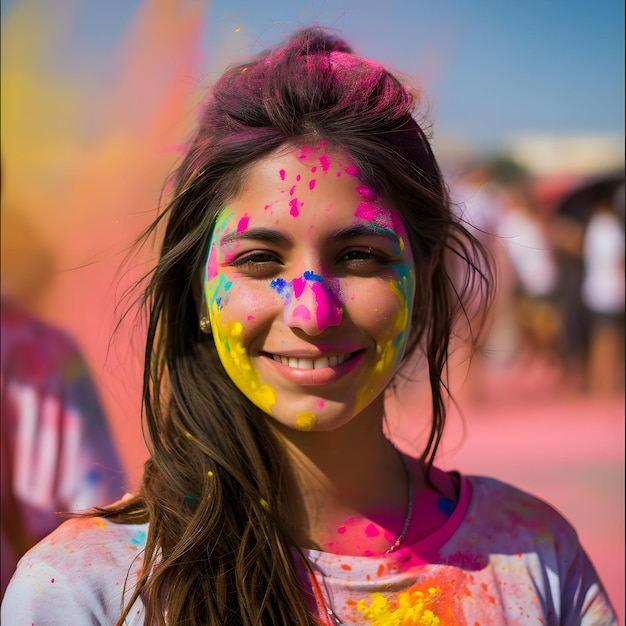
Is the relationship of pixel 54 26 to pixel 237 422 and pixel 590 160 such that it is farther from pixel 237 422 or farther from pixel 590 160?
pixel 590 160

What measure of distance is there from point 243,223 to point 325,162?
201 millimetres

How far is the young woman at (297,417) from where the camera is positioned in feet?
4.82

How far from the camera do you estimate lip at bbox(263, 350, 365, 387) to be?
1479 mm

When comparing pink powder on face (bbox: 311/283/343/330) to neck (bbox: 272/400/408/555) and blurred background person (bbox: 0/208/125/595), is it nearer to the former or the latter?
neck (bbox: 272/400/408/555)

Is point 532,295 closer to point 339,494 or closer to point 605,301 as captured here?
point 605,301

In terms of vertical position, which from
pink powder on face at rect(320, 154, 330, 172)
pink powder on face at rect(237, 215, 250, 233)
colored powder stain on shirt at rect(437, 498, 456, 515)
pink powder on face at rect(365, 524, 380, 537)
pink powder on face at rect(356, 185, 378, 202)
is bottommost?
pink powder on face at rect(365, 524, 380, 537)

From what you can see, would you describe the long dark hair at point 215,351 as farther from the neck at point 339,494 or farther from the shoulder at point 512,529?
the shoulder at point 512,529

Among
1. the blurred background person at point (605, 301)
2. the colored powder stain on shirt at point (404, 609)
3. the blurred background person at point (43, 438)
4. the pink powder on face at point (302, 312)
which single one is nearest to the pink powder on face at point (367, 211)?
the pink powder on face at point (302, 312)

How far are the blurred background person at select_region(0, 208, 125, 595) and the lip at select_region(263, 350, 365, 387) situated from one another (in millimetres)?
1418

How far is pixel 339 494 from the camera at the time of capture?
1.67 meters

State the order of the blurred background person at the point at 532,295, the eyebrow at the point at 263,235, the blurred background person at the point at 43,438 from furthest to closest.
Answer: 1. the blurred background person at the point at 532,295
2. the blurred background person at the point at 43,438
3. the eyebrow at the point at 263,235

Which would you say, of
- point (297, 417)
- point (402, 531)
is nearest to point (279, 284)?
point (297, 417)

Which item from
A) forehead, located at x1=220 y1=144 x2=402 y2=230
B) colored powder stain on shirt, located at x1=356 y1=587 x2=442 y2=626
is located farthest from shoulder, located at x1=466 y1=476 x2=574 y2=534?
forehead, located at x1=220 y1=144 x2=402 y2=230

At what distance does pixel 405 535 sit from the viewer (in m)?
1.67
